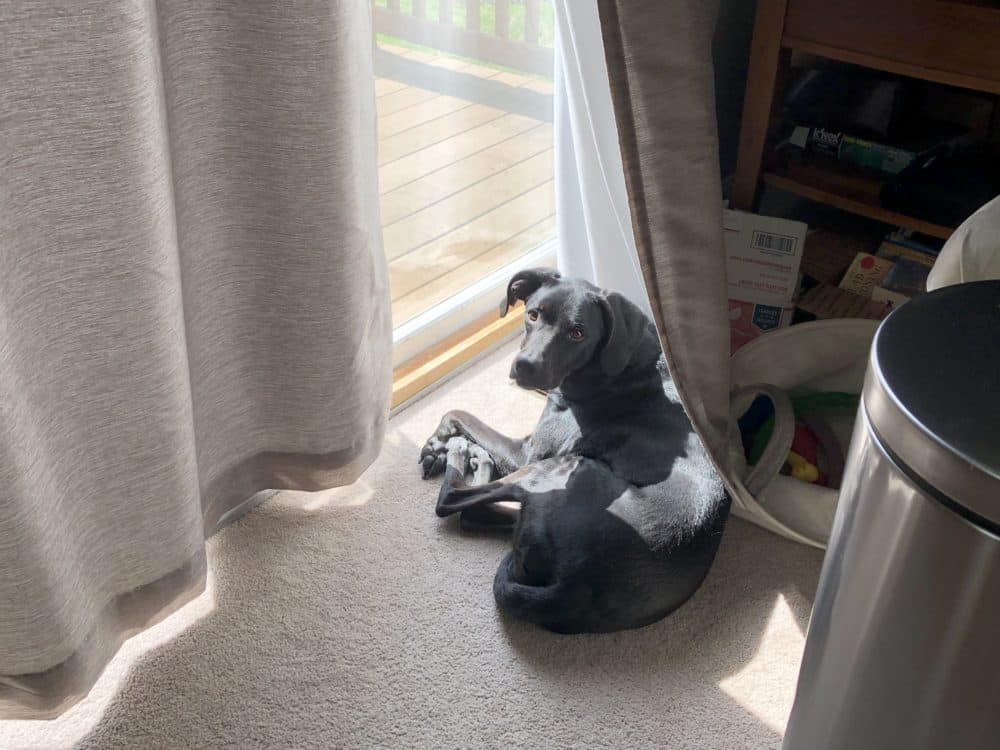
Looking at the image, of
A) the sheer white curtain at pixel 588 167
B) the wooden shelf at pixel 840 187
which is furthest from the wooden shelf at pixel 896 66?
the sheer white curtain at pixel 588 167

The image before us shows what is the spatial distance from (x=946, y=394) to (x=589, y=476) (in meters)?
0.72

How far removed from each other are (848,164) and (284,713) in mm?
1324

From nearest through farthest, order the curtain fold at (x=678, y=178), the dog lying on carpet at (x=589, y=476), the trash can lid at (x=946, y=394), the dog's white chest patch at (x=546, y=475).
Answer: the trash can lid at (x=946, y=394)
the curtain fold at (x=678, y=178)
the dog lying on carpet at (x=589, y=476)
the dog's white chest patch at (x=546, y=475)

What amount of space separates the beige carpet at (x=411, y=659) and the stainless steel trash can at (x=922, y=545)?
395 mm

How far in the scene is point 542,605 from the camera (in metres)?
1.31

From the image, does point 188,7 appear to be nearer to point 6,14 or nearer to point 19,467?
point 6,14

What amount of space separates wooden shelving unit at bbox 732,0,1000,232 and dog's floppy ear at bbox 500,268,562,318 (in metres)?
0.41

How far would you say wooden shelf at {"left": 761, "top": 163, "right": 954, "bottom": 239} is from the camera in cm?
164

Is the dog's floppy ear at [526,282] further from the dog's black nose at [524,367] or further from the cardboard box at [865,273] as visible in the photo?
the cardboard box at [865,273]

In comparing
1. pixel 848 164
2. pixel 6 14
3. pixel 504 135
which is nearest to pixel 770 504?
pixel 848 164

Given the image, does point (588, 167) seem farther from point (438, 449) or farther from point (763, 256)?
point (438, 449)

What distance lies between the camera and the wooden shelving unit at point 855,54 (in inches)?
55.1

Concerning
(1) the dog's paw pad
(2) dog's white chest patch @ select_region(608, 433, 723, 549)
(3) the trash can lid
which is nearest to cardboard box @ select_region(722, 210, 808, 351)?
(2) dog's white chest patch @ select_region(608, 433, 723, 549)

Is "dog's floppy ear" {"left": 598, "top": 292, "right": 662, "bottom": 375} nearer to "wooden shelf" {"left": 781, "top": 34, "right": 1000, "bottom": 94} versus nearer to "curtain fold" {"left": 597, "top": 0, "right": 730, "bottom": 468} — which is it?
"curtain fold" {"left": 597, "top": 0, "right": 730, "bottom": 468}
